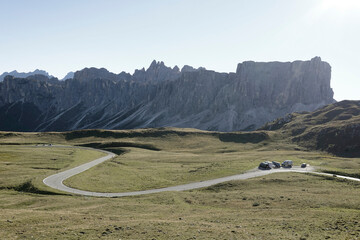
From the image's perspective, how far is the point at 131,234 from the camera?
22.9 meters

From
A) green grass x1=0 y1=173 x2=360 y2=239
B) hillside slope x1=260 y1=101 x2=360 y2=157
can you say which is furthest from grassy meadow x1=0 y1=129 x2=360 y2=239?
hillside slope x1=260 y1=101 x2=360 y2=157

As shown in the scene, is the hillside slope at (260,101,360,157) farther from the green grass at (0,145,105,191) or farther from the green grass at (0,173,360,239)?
the green grass at (0,145,105,191)

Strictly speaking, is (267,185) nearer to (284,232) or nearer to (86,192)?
(284,232)

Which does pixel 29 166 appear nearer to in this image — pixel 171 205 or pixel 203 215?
pixel 171 205

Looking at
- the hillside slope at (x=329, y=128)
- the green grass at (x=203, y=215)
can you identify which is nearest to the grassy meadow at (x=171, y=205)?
the green grass at (x=203, y=215)

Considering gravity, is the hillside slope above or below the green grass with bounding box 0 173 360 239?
above

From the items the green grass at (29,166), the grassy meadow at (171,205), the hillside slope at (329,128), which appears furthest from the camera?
the hillside slope at (329,128)

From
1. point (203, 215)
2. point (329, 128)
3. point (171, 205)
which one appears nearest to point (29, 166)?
point (171, 205)

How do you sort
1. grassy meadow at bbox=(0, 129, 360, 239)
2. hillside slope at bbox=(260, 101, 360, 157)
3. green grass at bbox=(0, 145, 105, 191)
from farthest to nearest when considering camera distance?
1. hillside slope at bbox=(260, 101, 360, 157)
2. green grass at bbox=(0, 145, 105, 191)
3. grassy meadow at bbox=(0, 129, 360, 239)

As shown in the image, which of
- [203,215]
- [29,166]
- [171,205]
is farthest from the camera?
[29,166]

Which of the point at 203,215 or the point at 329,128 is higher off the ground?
the point at 329,128

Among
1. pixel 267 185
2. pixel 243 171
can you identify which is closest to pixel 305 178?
pixel 267 185

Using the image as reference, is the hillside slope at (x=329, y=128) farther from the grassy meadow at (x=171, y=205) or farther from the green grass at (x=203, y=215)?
the green grass at (x=203, y=215)

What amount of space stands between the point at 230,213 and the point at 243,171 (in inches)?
1335
